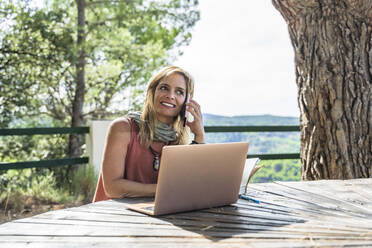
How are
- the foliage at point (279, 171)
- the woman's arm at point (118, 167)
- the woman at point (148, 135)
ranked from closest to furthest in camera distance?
1. the woman's arm at point (118, 167)
2. the woman at point (148, 135)
3. the foliage at point (279, 171)

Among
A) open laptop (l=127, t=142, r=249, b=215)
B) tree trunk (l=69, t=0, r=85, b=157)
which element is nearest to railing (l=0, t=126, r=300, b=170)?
open laptop (l=127, t=142, r=249, b=215)

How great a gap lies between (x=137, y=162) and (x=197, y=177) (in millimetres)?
811

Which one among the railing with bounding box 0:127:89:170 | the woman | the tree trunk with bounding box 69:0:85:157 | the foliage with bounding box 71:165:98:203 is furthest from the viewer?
the tree trunk with bounding box 69:0:85:157

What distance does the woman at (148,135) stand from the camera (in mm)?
2040

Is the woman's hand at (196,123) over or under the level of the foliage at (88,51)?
under

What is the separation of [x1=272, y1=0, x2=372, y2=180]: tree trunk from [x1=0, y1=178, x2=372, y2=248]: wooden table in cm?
177

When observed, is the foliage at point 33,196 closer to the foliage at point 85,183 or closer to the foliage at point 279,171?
the foliage at point 85,183

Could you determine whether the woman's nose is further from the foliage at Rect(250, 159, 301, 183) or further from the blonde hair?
the foliage at Rect(250, 159, 301, 183)

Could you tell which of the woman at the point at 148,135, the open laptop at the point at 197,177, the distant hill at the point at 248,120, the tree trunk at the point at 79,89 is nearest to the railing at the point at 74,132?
the distant hill at the point at 248,120

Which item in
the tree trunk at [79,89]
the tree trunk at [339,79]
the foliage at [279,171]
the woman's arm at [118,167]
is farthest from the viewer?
the tree trunk at [79,89]

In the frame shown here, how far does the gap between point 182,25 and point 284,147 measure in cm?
528

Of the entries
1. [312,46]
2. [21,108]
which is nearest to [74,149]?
[21,108]

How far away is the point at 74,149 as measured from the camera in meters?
9.04

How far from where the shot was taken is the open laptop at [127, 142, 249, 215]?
1.35 meters
